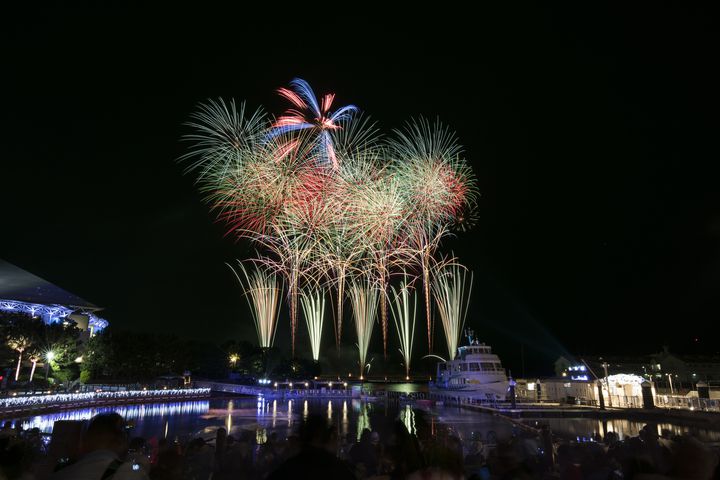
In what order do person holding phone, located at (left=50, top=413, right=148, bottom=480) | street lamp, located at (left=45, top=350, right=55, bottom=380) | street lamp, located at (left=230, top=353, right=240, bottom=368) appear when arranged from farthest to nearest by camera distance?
street lamp, located at (left=230, top=353, right=240, bottom=368)
street lamp, located at (left=45, top=350, right=55, bottom=380)
person holding phone, located at (left=50, top=413, right=148, bottom=480)

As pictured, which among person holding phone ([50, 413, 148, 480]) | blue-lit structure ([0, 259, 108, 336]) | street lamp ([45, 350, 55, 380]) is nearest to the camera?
person holding phone ([50, 413, 148, 480])

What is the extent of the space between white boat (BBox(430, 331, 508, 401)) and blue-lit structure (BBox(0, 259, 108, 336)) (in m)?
49.8

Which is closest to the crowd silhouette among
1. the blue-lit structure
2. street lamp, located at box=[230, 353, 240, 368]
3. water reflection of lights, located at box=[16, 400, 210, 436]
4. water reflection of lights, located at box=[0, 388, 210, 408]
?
water reflection of lights, located at box=[16, 400, 210, 436]

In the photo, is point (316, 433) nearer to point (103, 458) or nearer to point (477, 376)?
point (103, 458)

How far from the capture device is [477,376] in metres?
43.1

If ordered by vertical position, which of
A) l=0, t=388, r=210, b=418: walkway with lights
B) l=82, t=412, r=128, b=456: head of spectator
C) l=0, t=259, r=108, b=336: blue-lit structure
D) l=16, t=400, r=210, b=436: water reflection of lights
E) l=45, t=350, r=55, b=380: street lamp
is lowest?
l=16, t=400, r=210, b=436: water reflection of lights

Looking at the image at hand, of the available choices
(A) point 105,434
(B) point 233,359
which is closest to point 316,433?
(A) point 105,434

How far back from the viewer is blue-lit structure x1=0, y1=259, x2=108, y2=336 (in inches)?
2468

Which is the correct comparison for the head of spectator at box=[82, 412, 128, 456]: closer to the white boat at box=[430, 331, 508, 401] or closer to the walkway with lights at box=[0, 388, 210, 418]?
the walkway with lights at box=[0, 388, 210, 418]

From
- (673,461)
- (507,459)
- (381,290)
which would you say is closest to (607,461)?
(507,459)

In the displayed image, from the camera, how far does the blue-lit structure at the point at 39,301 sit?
62.7 m

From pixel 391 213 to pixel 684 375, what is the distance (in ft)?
226

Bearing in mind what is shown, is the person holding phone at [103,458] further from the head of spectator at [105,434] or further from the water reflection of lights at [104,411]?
the water reflection of lights at [104,411]

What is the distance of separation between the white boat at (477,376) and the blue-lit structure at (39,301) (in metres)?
49.8
